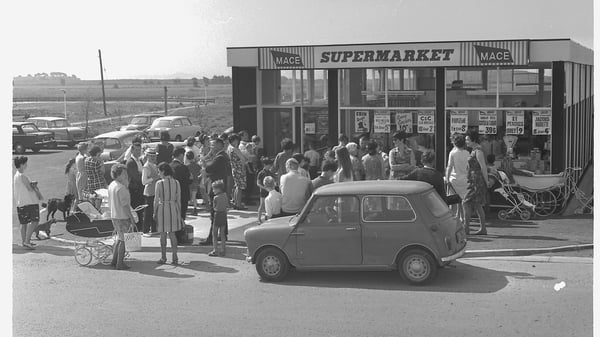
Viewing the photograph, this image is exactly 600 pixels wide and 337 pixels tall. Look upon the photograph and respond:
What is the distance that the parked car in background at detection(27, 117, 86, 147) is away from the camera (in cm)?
Result: 4097

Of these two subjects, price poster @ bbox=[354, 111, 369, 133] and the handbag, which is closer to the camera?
the handbag

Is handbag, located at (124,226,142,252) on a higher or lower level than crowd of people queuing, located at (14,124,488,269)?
lower

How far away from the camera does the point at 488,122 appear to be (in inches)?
700

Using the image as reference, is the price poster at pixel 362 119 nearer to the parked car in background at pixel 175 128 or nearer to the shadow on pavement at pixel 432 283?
the shadow on pavement at pixel 432 283

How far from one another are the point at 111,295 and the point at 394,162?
5.99 metres

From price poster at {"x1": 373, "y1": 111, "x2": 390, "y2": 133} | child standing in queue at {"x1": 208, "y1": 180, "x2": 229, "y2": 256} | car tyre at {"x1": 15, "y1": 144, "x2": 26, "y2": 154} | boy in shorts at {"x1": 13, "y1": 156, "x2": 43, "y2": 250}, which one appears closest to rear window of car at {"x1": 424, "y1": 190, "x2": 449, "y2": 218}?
child standing in queue at {"x1": 208, "y1": 180, "x2": 229, "y2": 256}

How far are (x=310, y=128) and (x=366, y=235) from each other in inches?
371

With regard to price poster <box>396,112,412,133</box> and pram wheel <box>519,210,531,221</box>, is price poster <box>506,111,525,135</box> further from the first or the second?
pram wheel <box>519,210,531,221</box>

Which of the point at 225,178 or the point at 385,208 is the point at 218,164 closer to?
the point at 225,178

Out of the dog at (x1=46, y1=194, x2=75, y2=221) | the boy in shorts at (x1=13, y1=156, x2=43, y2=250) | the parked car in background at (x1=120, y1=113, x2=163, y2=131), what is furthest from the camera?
the parked car in background at (x1=120, y1=113, x2=163, y2=131)

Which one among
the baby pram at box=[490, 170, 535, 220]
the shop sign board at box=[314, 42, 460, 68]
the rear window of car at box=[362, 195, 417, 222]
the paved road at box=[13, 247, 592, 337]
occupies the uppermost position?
the shop sign board at box=[314, 42, 460, 68]

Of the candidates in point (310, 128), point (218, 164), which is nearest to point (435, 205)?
point (218, 164)

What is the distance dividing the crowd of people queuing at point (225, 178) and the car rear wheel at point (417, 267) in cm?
204

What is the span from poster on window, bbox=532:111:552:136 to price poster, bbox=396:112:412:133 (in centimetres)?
268
